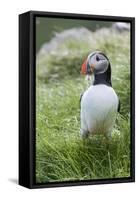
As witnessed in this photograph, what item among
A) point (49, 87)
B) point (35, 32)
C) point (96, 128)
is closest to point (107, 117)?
point (96, 128)

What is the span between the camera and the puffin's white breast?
597cm

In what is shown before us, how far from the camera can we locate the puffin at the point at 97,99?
19.6 ft

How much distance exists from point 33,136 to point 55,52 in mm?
776

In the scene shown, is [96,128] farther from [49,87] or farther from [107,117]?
[49,87]

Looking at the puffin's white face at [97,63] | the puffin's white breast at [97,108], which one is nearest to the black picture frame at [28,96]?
the puffin's white face at [97,63]

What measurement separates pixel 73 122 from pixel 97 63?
1.89ft

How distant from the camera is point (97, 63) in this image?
600 cm

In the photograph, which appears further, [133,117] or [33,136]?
[133,117]

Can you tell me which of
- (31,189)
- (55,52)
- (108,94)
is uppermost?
(55,52)

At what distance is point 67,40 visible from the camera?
592 centimetres

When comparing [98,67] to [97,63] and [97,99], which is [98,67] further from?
[97,99]

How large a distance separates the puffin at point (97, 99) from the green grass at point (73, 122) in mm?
56
